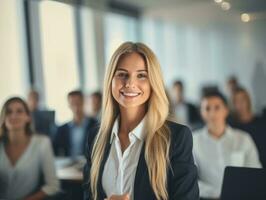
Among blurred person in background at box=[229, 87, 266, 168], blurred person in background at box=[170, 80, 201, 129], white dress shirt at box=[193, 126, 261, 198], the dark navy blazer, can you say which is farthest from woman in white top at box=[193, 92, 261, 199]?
blurred person in background at box=[170, 80, 201, 129]

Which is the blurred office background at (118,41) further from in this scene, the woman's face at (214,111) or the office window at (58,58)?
the woman's face at (214,111)

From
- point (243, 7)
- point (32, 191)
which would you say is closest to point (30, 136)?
point (32, 191)

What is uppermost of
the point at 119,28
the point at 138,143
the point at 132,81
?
the point at 119,28

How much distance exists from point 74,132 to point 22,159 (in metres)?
0.74

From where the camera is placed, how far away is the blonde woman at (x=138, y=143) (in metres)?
1.26

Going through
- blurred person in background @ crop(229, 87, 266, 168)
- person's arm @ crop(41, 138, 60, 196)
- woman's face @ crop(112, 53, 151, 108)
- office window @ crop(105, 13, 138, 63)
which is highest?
office window @ crop(105, 13, 138, 63)

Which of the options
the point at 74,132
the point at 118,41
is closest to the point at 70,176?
the point at 74,132

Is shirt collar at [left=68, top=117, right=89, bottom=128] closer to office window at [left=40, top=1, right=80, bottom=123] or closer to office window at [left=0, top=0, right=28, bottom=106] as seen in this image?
office window at [left=40, top=1, right=80, bottom=123]

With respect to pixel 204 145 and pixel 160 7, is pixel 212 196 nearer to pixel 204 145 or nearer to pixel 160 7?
pixel 204 145

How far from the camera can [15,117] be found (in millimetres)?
2176

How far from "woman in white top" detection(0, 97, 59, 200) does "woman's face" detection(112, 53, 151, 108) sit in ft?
3.46

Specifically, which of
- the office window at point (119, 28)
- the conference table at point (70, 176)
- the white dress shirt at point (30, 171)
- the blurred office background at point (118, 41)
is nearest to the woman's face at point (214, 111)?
the blurred office background at point (118, 41)

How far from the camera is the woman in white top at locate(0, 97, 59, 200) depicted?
212 centimetres

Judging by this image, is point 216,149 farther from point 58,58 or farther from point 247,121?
point 58,58
